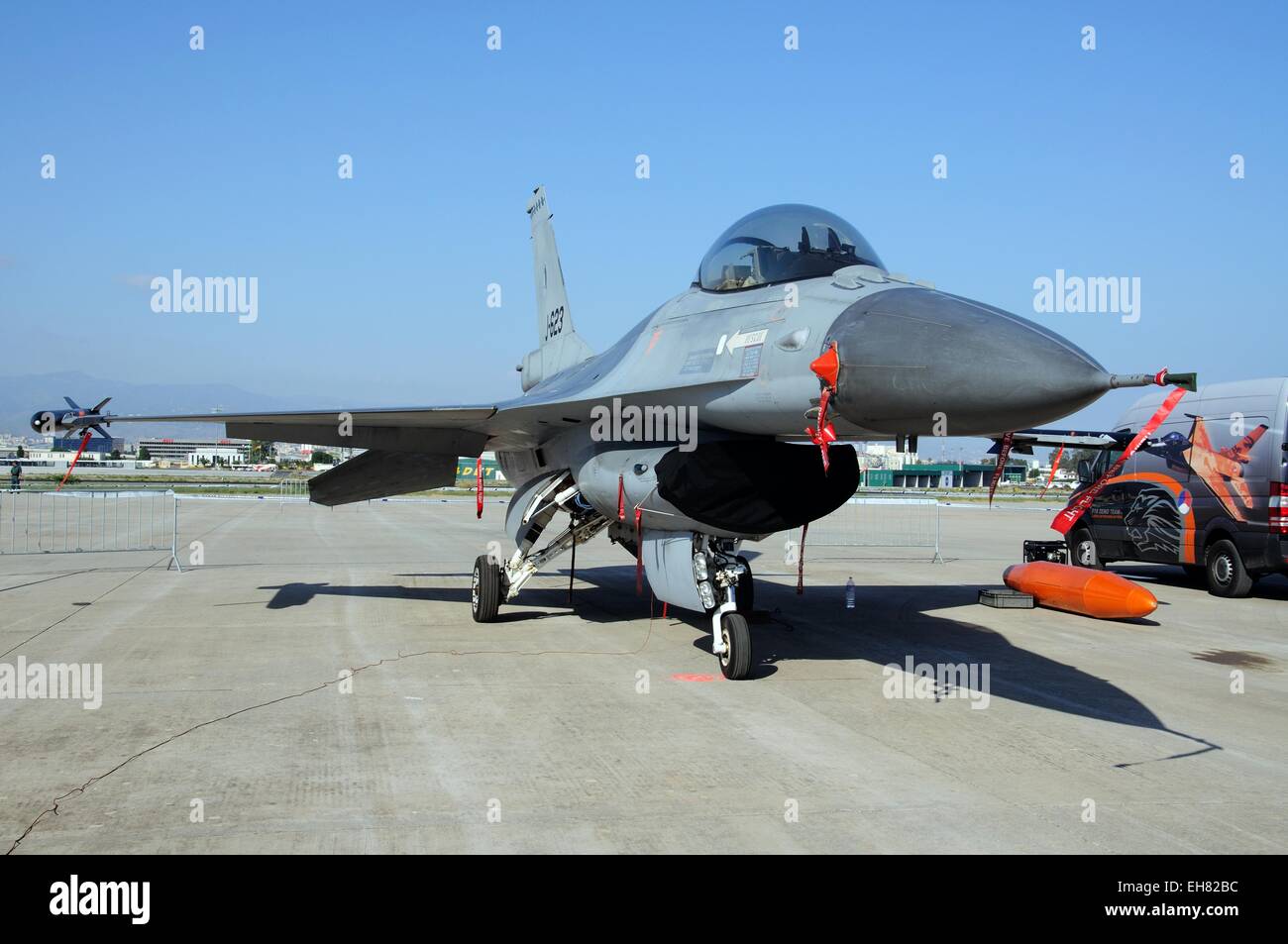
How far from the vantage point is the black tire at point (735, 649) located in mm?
8484

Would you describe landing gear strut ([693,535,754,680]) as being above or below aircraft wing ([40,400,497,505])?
below

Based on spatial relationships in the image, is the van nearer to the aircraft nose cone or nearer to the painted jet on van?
the painted jet on van

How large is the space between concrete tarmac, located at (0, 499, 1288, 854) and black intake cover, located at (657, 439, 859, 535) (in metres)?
1.46

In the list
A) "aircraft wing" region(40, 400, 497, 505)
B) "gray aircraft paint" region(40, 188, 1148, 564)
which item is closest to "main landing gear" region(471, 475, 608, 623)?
"gray aircraft paint" region(40, 188, 1148, 564)

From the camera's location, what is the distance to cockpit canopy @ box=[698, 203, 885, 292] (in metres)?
8.11

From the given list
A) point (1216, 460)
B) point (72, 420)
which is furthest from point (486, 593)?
point (1216, 460)

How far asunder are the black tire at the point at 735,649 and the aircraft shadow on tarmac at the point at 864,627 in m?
0.39

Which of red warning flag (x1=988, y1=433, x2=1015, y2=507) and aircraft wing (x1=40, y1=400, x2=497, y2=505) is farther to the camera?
aircraft wing (x1=40, y1=400, x2=497, y2=505)

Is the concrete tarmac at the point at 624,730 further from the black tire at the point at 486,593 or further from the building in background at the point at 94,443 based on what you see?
the building in background at the point at 94,443

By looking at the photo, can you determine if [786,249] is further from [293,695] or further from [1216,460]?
[1216,460]

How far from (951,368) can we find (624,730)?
3299mm

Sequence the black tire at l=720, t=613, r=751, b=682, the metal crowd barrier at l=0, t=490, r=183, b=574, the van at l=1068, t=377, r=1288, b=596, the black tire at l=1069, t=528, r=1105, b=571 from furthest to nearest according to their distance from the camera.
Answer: the metal crowd barrier at l=0, t=490, r=183, b=574 → the black tire at l=1069, t=528, r=1105, b=571 → the van at l=1068, t=377, r=1288, b=596 → the black tire at l=720, t=613, r=751, b=682

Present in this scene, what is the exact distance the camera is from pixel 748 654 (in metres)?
8.49
